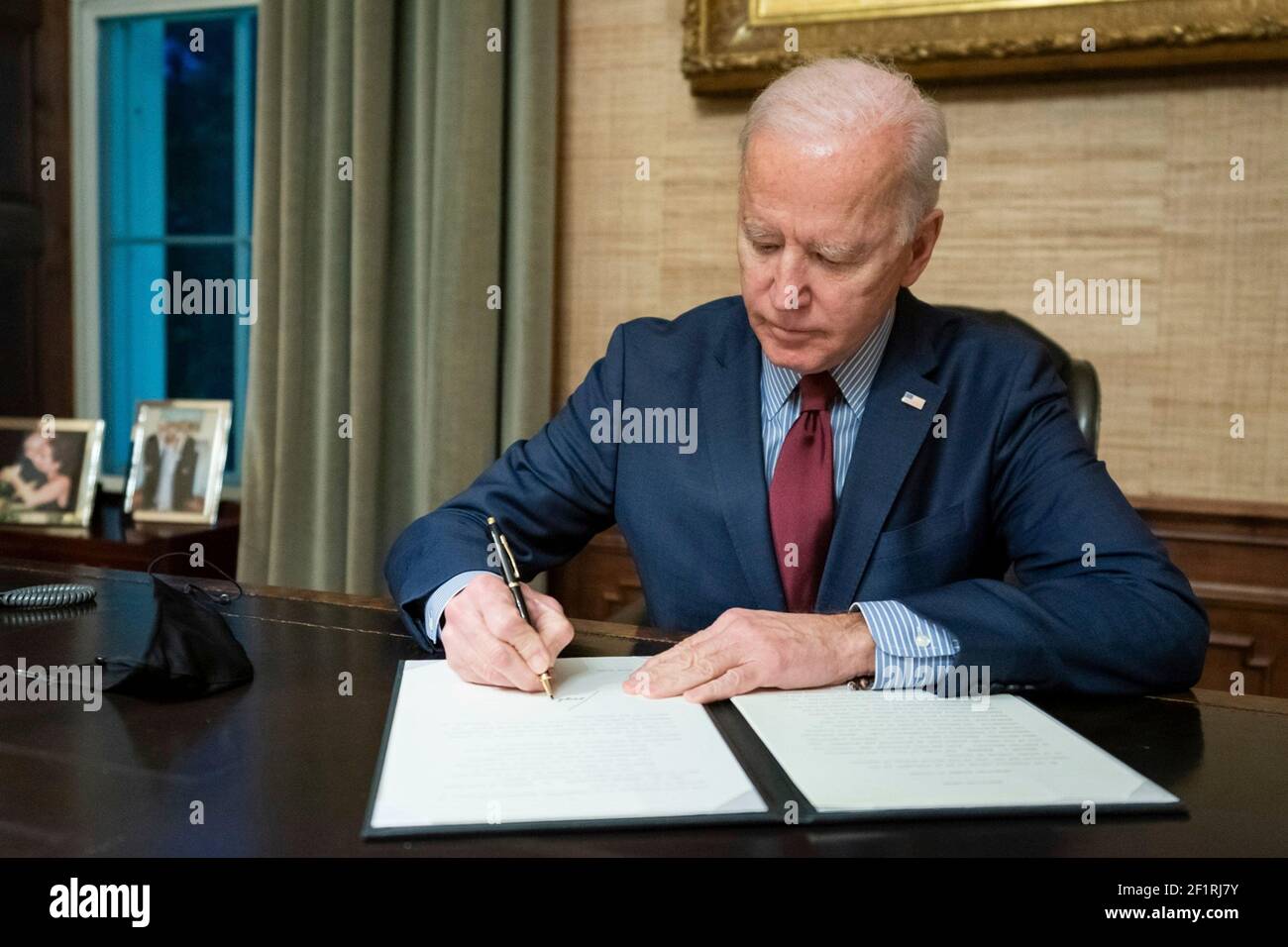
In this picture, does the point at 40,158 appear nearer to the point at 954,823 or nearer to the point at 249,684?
the point at 249,684

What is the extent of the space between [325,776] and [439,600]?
0.48 meters

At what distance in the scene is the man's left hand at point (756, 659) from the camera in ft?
4.23

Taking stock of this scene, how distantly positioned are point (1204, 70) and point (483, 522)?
204cm

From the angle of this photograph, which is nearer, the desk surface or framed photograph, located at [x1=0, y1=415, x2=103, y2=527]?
the desk surface

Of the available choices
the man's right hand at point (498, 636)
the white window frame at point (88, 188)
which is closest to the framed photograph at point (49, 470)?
the white window frame at point (88, 188)

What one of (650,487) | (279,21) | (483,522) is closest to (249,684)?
(483,522)

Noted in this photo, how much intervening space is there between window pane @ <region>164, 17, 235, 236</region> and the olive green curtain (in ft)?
2.21

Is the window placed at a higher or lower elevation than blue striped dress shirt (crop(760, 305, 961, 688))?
higher

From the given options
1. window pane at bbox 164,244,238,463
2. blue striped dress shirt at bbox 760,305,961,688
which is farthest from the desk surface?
window pane at bbox 164,244,238,463

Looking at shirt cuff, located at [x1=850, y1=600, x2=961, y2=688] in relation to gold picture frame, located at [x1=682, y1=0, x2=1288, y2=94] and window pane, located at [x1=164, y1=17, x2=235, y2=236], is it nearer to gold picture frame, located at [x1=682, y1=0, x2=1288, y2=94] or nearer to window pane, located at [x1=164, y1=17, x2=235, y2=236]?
gold picture frame, located at [x1=682, y1=0, x2=1288, y2=94]

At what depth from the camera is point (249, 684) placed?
1.33m

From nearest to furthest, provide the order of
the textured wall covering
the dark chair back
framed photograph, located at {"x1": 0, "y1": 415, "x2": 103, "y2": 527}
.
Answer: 1. the dark chair back
2. the textured wall covering
3. framed photograph, located at {"x1": 0, "y1": 415, "x2": 103, "y2": 527}

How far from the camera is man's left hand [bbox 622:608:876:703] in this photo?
1290 millimetres

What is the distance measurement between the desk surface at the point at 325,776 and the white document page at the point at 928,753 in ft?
0.10
